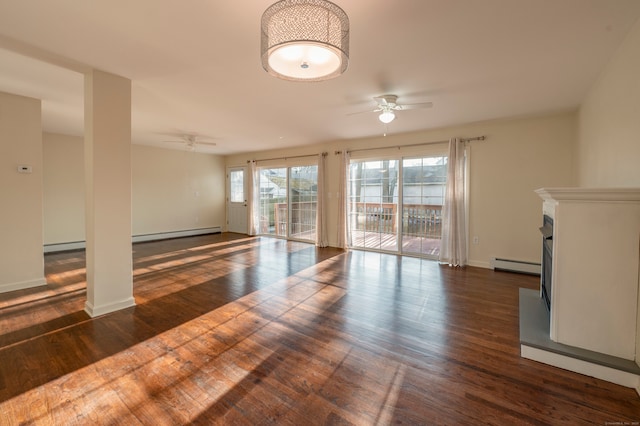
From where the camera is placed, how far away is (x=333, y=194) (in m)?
6.72

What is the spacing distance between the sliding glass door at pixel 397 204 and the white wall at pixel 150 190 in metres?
4.70

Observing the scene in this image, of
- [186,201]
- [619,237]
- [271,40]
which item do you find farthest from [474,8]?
[186,201]

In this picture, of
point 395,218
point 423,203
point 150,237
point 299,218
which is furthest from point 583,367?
point 150,237

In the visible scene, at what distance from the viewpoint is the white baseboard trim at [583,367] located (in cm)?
186

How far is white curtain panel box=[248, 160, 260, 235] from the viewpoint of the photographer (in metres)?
8.22

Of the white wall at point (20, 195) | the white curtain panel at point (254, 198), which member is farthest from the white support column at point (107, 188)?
the white curtain panel at point (254, 198)

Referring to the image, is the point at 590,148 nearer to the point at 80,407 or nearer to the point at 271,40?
the point at 271,40

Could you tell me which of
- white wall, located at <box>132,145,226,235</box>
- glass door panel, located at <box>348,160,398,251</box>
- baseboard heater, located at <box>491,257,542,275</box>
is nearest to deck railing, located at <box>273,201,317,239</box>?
glass door panel, located at <box>348,160,398,251</box>

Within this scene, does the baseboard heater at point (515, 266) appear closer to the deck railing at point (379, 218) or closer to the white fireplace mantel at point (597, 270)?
the deck railing at point (379, 218)

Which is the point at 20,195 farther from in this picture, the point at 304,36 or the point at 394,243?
the point at 394,243

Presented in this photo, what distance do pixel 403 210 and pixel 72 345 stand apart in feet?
17.2

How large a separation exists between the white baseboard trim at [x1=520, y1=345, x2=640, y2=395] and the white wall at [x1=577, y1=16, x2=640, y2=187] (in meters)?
1.35

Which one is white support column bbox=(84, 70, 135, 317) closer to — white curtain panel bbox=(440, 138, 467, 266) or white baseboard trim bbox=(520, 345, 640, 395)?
white baseboard trim bbox=(520, 345, 640, 395)

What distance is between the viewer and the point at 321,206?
6.76m
